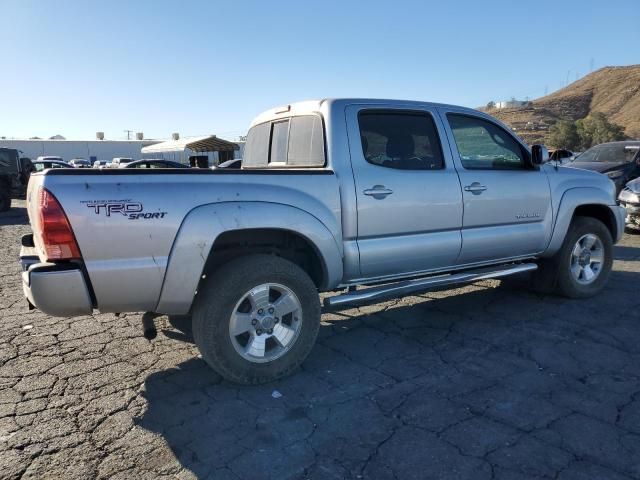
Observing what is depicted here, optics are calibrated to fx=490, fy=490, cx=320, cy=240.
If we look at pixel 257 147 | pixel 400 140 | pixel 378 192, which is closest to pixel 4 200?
pixel 257 147

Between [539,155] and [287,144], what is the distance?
2.46 metres

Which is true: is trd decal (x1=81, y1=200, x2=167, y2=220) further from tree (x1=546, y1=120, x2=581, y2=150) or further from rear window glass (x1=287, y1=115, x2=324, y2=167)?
tree (x1=546, y1=120, x2=581, y2=150)

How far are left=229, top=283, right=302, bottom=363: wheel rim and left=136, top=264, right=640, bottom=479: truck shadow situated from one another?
258 millimetres

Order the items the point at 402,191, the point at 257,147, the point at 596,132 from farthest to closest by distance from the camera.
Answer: the point at 596,132
the point at 257,147
the point at 402,191

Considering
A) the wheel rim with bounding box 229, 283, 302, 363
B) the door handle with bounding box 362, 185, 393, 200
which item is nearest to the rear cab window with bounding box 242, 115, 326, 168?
the door handle with bounding box 362, 185, 393, 200

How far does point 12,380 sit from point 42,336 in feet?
3.06

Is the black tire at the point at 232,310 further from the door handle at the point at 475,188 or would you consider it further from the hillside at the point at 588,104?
the hillside at the point at 588,104

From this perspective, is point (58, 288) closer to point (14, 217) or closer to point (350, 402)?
point (350, 402)

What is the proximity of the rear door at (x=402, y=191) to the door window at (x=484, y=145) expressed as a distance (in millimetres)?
232

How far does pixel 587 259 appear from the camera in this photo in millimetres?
5348

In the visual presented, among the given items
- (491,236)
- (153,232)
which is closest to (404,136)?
(491,236)

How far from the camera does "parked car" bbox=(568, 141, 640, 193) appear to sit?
35.4ft

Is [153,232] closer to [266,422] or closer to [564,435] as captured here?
[266,422]

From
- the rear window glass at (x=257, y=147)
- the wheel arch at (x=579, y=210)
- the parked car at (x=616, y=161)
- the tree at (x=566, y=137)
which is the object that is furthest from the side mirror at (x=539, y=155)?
the tree at (x=566, y=137)
